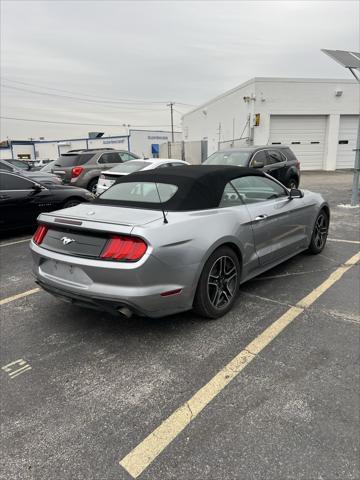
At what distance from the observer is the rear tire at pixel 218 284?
3.36m

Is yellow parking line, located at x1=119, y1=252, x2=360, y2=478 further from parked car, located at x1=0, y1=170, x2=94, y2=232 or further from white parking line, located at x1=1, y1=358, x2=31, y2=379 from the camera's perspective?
parked car, located at x1=0, y1=170, x2=94, y2=232

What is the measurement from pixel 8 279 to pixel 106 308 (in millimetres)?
2625

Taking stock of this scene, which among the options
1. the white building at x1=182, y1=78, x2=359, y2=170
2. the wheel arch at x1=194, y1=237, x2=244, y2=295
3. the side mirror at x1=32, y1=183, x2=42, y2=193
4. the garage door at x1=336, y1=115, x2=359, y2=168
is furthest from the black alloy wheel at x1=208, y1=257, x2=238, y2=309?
the garage door at x1=336, y1=115, x2=359, y2=168

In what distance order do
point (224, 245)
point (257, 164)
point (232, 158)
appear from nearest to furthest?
point (224, 245) < point (257, 164) < point (232, 158)

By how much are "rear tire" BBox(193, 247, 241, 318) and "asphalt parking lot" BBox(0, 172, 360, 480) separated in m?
0.15

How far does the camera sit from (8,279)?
499 centimetres

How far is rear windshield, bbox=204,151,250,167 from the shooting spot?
9.52 m

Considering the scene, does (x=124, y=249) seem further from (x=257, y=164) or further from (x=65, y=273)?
(x=257, y=164)

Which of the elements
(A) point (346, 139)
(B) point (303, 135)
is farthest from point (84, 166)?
(A) point (346, 139)

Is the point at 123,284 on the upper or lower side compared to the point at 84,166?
lower

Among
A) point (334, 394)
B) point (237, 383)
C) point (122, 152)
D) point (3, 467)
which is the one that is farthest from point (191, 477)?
point (122, 152)

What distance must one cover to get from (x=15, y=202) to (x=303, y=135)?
61.0 ft

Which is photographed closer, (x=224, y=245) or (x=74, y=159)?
(x=224, y=245)

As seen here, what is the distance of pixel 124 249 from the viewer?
2.95m
